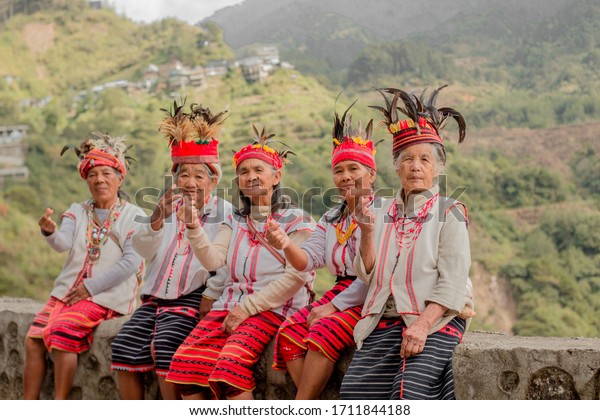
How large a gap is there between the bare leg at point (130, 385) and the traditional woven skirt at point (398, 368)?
4.40ft

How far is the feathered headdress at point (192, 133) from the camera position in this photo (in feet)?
13.4

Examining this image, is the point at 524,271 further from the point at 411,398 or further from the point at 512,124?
the point at 411,398

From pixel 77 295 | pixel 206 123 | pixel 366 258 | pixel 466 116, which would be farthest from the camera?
pixel 466 116

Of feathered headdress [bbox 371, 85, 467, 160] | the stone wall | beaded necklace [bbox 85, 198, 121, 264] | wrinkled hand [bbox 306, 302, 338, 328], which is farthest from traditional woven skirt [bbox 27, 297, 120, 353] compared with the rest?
feathered headdress [bbox 371, 85, 467, 160]

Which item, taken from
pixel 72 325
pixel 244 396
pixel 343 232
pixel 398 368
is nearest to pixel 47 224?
pixel 72 325

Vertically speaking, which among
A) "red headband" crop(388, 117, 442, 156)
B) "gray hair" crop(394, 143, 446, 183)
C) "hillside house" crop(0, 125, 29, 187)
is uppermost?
"hillside house" crop(0, 125, 29, 187)

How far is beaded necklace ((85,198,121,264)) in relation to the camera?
15.1 ft

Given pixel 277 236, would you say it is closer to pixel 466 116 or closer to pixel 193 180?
pixel 193 180

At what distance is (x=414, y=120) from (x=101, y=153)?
6.68 ft

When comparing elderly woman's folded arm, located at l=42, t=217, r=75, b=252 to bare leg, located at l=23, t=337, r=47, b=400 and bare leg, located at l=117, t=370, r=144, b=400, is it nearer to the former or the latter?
bare leg, located at l=23, t=337, r=47, b=400

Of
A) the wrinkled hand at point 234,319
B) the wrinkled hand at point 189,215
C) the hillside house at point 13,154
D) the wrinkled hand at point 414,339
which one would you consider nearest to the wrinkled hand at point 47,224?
the wrinkled hand at point 189,215

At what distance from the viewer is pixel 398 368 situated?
312 centimetres

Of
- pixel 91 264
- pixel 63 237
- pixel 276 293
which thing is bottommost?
pixel 276 293

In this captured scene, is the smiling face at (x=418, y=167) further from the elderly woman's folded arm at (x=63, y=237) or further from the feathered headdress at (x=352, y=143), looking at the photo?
the elderly woman's folded arm at (x=63, y=237)
